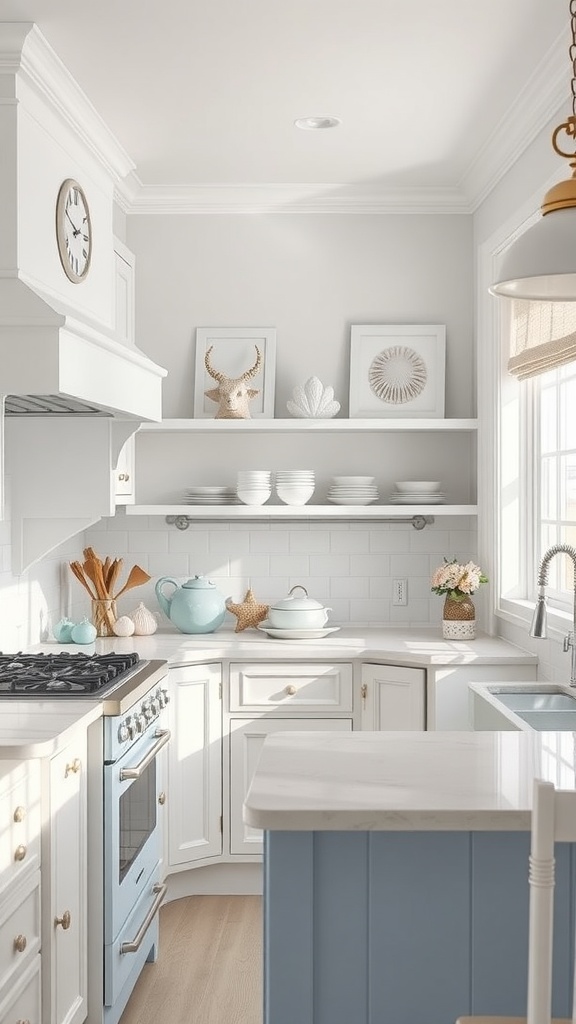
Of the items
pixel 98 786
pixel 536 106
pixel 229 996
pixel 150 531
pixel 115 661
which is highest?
pixel 536 106

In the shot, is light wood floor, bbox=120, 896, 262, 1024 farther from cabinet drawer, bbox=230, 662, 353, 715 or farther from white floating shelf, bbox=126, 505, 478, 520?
white floating shelf, bbox=126, 505, 478, 520

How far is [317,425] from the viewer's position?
14.8 ft

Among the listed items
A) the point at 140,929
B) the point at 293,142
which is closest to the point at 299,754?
the point at 140,929

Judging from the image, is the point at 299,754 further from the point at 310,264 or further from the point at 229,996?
the point at 310,264

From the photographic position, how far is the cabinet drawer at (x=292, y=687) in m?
4.14

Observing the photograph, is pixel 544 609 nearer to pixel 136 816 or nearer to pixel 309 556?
pixel 136 816

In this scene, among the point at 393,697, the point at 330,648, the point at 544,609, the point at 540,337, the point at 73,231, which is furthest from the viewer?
the point at 330,648

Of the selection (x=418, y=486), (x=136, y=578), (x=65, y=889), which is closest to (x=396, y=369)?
(x=418, y=486)

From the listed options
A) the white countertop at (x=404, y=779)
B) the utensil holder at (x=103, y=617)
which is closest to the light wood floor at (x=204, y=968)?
the utensil holder at (x=103, y=617)

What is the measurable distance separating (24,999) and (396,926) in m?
1.06

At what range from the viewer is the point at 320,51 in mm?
3227

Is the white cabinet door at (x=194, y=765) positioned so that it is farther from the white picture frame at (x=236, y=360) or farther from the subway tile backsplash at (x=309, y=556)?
the white picture frame at (x=236, y=360)

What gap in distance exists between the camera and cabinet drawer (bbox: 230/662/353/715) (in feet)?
13.6

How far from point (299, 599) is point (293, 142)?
1.79 m
